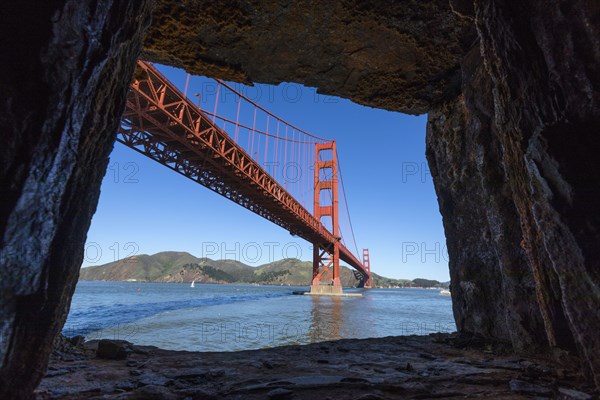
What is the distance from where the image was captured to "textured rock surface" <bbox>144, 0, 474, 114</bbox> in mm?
2625

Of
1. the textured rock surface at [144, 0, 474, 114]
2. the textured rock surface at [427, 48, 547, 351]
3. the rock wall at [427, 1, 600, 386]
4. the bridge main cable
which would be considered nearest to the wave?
the bridge main cable

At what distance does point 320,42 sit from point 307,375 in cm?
298

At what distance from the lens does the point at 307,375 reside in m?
2.50

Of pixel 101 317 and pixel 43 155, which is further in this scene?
pixel 101 317

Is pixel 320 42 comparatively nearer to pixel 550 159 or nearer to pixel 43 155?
pixel 550 159

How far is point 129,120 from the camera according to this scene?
14.7m

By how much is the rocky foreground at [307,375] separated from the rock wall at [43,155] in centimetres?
83

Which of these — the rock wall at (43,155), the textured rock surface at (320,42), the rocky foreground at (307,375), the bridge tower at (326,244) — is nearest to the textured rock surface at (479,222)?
the rocky foreground at (307,375)

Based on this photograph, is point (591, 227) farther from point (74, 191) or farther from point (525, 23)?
point (74, 191)

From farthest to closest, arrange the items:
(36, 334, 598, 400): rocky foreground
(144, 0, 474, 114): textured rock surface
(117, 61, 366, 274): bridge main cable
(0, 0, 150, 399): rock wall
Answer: (117, 61, 366, 274): bridge main cable
(144, 0, 474, 114): textured rock surface
(36, 334, 598, 400): rocky foreground
(0, 0, 150, 399): rock wall

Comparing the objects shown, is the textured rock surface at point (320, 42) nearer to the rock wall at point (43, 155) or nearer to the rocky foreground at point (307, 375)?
the rock wall at point (43, 155)

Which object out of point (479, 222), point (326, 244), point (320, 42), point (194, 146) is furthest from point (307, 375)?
point (326, 244)

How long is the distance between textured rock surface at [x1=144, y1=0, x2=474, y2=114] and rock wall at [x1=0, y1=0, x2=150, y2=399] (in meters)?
1.41

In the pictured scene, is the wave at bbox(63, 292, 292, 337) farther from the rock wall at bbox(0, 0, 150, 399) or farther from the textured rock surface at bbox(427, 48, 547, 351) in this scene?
the textured rock surface at bbox(427, 48, 547, 351)
